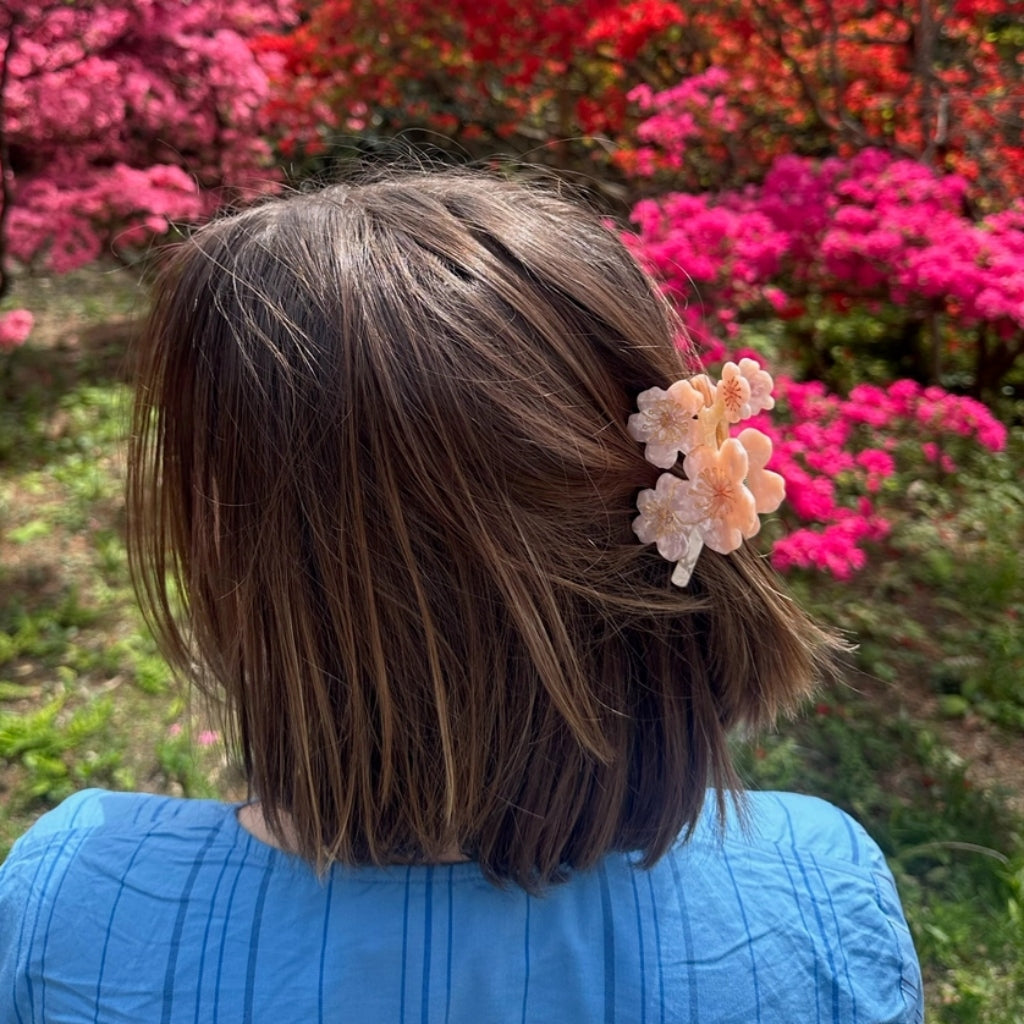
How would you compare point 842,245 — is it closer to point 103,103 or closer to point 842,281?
point 842,281

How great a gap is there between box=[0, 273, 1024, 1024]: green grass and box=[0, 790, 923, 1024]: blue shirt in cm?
65

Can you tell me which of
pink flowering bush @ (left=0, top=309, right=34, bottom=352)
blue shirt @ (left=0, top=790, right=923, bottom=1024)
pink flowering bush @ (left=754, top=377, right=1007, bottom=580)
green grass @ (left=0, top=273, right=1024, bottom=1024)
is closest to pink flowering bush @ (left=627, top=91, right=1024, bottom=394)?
pink flowering bush @ (left=754, top=377, right=1007, bottom=580)

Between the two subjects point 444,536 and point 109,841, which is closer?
point 444,536

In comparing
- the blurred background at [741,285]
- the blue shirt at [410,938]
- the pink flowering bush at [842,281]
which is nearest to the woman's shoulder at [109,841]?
the blue shirt at [410,938]

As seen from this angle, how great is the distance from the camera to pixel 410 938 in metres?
0.70

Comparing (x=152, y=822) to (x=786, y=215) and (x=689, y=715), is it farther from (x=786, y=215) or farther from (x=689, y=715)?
(x=786, y=215)

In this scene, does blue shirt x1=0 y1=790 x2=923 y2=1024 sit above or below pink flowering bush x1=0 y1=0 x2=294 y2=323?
above

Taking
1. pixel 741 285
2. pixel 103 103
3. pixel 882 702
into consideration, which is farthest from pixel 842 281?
pixel 103 103

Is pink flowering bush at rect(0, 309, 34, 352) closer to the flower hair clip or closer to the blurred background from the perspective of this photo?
the blurred background

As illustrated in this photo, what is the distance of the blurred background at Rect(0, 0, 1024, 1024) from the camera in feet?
7.37

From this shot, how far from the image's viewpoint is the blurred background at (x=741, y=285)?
7.37 ft

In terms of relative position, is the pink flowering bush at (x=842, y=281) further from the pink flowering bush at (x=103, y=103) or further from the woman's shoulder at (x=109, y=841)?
the pink flowering bush at (x=103, y=103)

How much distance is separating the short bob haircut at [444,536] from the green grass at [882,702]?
0.75 m

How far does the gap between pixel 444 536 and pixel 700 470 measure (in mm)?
205
